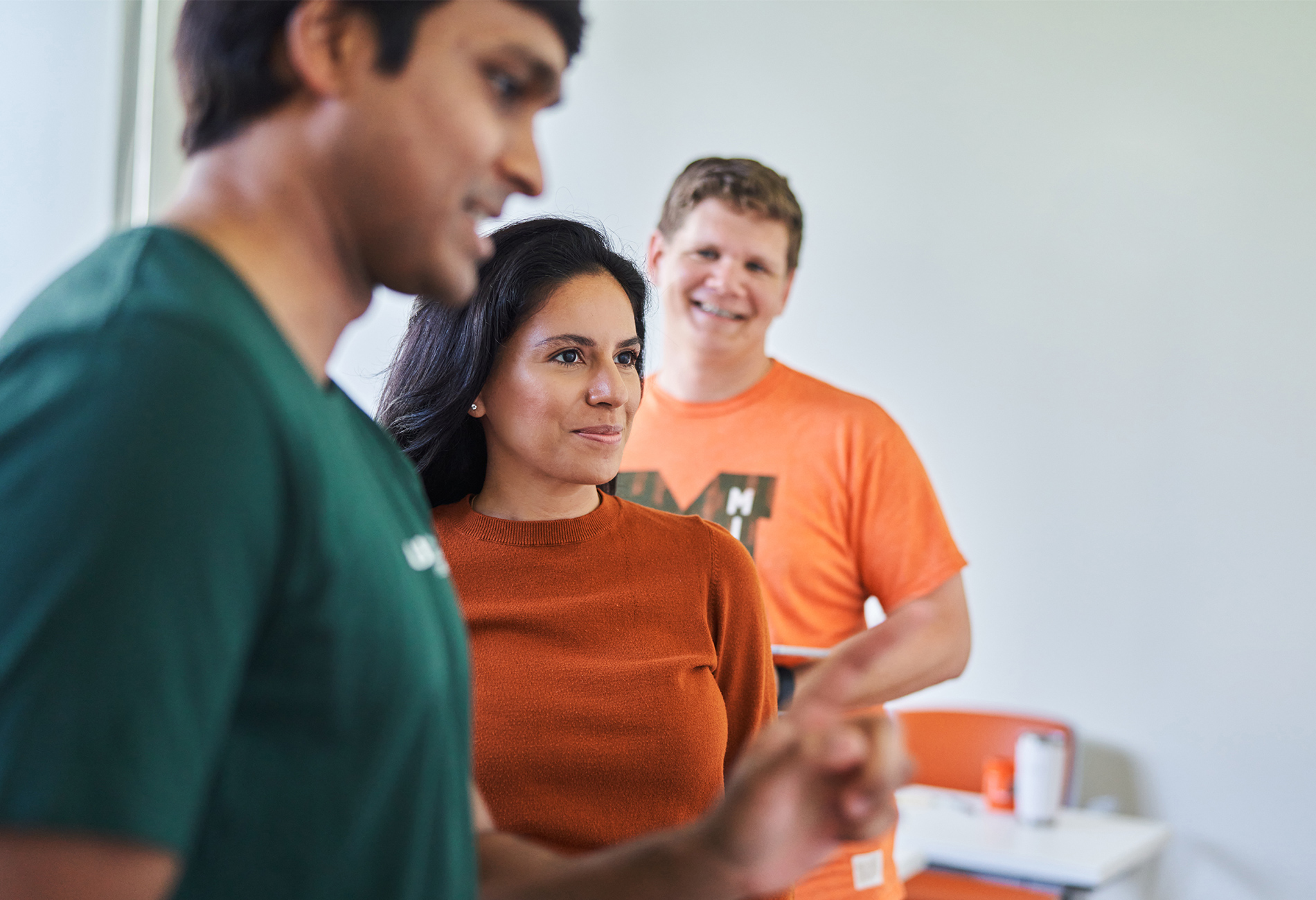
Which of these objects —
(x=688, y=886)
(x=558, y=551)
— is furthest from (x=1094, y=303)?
(x=688, y=886)

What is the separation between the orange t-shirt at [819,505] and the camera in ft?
7.18

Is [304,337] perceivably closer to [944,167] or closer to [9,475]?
[9,475]

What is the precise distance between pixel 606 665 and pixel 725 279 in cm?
113

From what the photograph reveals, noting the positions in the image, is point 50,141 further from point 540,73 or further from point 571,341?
point 540,73

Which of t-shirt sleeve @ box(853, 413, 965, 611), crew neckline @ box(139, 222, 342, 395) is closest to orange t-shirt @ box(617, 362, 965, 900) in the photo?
t-shirt sleeve @ box(853, 413, 965, 611)

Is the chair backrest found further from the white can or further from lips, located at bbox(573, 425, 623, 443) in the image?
lips, located at bbox(573, 425, 623, 443)

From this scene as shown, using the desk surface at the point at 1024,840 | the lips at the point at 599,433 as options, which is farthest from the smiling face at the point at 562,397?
the desk surface at the point at 1024,840

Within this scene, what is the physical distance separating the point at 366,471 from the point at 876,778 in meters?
0.39

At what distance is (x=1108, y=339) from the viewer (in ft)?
11.9

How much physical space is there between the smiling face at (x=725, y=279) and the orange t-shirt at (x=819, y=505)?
0.53ft

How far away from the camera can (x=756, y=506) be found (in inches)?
89.6

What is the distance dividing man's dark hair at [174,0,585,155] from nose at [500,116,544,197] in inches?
3.7

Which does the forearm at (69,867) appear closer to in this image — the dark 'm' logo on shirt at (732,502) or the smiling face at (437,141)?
the smiling face at (437,141)

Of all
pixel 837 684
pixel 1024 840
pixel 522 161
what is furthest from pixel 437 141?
pixel 1024 840
